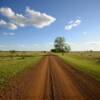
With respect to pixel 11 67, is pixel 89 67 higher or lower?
lower

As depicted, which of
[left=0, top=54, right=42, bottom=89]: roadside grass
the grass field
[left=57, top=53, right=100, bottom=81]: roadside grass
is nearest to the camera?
[left=0, top=54, right=42, bottom=89]: roadside grass

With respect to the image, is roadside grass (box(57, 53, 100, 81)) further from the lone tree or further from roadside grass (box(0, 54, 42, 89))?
the lone tree

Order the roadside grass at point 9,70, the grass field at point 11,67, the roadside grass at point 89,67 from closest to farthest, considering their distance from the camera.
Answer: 1. the roadside grass at point 9,70
2. the grass field at point 11,67
3. the roadside grass at point 89,67

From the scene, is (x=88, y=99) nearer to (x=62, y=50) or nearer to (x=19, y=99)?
(x=19, y=99)

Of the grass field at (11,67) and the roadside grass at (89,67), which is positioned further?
the roadside grass at (89,67)

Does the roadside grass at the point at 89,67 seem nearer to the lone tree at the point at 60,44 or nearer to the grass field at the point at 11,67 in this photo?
the grass field at the point at 11,67

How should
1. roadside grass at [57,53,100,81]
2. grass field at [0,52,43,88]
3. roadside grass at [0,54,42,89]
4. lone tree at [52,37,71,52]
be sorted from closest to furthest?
roadside grass at [0,54,42,89] < grass field at [0,52,43,88] < roadside grass at [57,53,100,81] < lone tree at [52,37,71,52]

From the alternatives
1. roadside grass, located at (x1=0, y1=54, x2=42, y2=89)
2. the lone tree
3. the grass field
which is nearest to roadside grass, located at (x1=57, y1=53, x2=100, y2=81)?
roadside grass, located at (x1=0, y1=54, x2=42, y2=89)

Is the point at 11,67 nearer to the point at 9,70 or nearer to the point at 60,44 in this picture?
the point at 9,70

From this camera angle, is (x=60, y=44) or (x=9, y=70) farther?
(x=60, y=44)

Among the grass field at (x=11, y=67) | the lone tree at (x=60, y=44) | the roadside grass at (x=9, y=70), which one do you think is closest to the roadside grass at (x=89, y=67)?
the roadside grass at (x=9, y=70)

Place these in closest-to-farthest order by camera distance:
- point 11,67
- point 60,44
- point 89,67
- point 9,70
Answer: point 9,70, point 89,67, point 11,67, point 60,44

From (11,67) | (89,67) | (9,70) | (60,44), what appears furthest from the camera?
(60,44)

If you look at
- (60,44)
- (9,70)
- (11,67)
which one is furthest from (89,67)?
(60,44)
